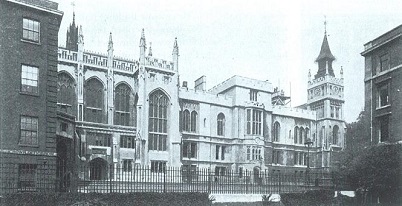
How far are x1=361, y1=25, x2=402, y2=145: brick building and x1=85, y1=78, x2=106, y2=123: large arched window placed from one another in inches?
966

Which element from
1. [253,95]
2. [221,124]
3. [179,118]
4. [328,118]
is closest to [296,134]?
[328,118]

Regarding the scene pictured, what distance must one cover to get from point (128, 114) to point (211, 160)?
1169cm

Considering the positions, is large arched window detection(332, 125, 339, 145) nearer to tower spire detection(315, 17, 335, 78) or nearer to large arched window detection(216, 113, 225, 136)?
tower spire detection(315, 17, 335, 78)

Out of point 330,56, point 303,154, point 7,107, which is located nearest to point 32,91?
point 7,107

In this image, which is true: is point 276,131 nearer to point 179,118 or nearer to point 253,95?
point 253,95

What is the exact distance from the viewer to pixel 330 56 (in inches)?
2425

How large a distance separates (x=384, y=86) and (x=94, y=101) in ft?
85.8

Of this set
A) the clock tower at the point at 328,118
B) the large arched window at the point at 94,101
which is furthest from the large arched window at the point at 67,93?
the clock tower at the point at 328,118

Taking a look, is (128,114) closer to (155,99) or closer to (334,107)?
(155,99)

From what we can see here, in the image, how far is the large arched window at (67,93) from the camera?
36719 mm

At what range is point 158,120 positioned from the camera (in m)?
40.8

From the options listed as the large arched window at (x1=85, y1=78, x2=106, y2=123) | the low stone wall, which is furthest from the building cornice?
the large arched window at (x1=85, y1=78, x2=106, y2=123)

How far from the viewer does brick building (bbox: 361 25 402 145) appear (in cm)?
2889

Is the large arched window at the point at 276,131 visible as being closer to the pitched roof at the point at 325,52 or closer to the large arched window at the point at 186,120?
the large arched window at the point at 186,120
